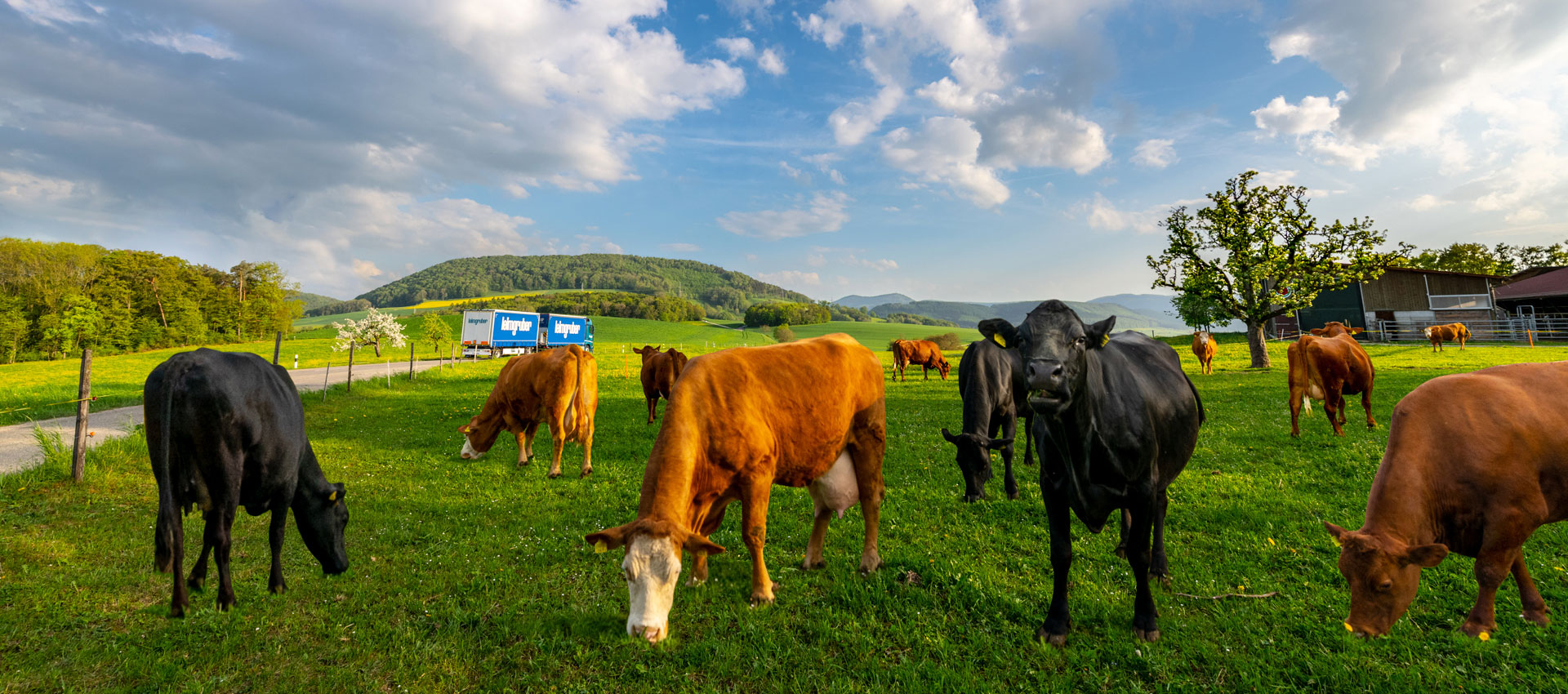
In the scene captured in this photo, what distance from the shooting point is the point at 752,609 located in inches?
190

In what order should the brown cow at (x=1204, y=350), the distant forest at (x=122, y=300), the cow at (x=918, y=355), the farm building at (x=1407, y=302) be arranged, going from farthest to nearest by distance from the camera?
the distant forest at (x=122, y=300) → the farm building at (x=1407, y=302) → the cow at (x=918, y=355) → the brown cow at (x=1204, y=350)

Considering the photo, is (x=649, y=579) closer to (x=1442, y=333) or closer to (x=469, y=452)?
(x=469, y=452)

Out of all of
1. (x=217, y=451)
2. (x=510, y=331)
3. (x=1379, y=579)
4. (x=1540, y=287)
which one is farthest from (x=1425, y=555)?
(x=1540, y=287)

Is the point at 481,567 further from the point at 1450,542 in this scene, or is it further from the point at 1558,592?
the point at 1558,592

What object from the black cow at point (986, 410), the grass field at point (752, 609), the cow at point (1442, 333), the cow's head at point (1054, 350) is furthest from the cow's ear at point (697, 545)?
the cow at point (1442, 333)

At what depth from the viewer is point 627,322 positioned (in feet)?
323

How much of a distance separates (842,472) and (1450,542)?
4.55 metres

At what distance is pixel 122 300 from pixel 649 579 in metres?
88.2

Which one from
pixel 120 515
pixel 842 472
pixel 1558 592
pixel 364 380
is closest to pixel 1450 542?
pixel 1558 592

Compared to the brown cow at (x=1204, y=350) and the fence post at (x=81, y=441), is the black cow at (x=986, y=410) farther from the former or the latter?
the brown cow at (x=1204, y=350)

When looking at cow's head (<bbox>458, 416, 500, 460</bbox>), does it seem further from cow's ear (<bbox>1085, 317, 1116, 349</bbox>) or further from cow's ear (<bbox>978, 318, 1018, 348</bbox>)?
cow's ear (<bbox>1085, 317, 1116, 349</bbox>)

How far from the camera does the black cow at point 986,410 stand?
7.61 meters

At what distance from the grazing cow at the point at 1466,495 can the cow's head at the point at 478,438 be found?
1231 centimetres

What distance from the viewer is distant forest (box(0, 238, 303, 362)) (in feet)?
165
